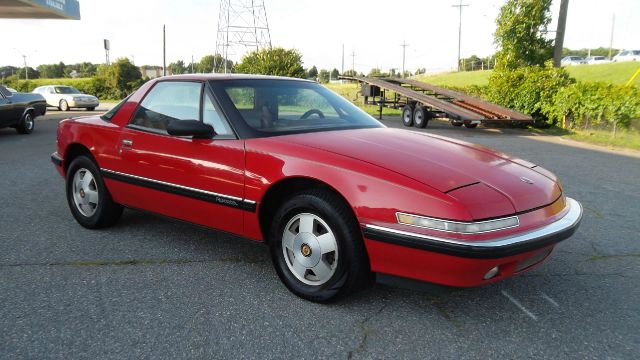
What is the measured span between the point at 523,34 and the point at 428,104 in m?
6.69

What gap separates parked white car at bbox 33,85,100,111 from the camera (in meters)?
24.4

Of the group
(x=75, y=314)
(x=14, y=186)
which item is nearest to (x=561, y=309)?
(x=75, y=314)

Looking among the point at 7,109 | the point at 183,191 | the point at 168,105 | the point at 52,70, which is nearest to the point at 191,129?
the point at 183,191

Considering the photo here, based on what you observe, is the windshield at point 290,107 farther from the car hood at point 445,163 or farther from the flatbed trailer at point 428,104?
the flatbed trailer at point 428,104

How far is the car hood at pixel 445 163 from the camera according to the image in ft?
8.95

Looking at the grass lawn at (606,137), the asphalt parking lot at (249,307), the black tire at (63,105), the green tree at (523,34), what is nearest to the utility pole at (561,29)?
the green tree at (523,34)

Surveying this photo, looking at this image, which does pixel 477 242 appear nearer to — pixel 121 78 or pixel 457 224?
pixel 457 224

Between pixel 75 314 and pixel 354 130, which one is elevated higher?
pixel 354 130

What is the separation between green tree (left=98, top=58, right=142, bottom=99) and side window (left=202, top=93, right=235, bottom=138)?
41818mm

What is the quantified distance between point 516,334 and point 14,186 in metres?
6.28

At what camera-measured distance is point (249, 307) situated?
298 centimetres

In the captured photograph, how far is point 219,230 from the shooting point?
3.49 metres

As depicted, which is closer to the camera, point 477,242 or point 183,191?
point 477,242

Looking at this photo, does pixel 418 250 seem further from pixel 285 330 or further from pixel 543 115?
pixel 543 115
